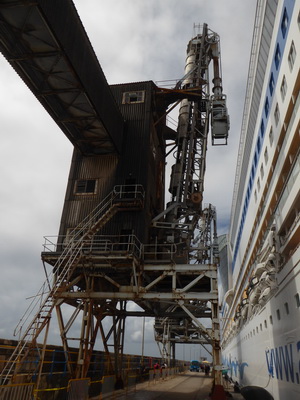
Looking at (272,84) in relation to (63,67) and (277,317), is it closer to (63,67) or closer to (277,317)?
(63,67)

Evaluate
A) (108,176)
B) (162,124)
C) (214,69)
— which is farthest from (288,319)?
(214,69)

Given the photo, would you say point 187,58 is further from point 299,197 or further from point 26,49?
point 299,197

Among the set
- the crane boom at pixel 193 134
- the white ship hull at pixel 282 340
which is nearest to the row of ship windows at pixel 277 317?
the white ship hull at pixel 282 340

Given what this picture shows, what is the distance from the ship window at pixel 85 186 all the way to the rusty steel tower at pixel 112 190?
3.1 inches

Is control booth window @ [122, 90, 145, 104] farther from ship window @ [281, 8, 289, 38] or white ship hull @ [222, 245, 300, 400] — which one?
white ship hull @ [222, 245, 300, 400]

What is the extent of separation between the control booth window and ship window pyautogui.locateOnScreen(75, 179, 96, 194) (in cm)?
709

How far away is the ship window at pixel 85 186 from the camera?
22469 mm

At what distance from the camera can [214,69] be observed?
32.8 m

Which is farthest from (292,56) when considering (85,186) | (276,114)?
(85,186)

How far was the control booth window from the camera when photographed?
25172 millimetres

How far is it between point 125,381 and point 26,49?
21573mm

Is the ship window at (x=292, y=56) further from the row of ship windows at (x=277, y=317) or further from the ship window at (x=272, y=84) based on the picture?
the row of ship windows at (x=277, y=317)

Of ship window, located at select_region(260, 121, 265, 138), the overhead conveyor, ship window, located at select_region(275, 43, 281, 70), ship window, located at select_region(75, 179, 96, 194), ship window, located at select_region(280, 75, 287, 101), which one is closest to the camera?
the overhead conveyor

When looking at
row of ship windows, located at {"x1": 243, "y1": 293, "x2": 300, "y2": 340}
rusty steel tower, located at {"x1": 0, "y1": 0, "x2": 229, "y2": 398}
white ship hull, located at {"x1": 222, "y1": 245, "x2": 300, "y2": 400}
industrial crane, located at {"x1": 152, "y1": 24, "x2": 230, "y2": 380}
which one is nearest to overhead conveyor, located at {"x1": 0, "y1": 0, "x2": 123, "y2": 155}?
rusty steel tower, located at {"x1": 0, "y1": 0, "x2": 229, "y2": 398}
